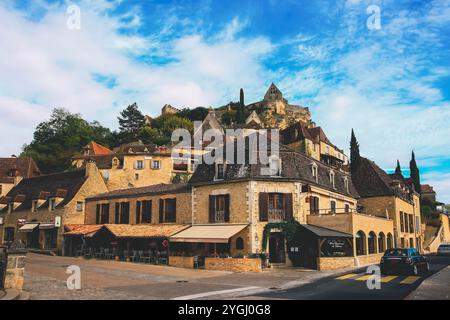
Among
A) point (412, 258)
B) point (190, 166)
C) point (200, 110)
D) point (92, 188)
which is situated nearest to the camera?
point (412, 258)

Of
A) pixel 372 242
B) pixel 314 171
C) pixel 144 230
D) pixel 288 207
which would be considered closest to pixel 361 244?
pixel 372 242

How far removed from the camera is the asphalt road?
1424cm

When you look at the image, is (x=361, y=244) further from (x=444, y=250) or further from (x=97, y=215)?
(x=97, y=215)

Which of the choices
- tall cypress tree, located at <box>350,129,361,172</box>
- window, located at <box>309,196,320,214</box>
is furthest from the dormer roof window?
tall cypress tree, located at <box>350,129,361,172</box>

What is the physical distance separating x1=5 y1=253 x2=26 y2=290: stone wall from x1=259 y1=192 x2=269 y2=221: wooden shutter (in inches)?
646

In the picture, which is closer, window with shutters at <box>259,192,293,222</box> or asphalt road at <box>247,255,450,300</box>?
asphalt road at <box>247,255,450,300</box>

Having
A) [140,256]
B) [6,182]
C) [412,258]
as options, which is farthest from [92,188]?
[412,258]

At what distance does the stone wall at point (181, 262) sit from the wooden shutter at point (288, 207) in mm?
7469

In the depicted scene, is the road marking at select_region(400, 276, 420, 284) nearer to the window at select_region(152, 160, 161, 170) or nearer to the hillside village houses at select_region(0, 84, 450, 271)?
the hillside village houses at select_region(0, 84, 450, 271)

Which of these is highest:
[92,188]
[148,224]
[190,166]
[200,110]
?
[200,110]

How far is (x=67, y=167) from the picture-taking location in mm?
68812

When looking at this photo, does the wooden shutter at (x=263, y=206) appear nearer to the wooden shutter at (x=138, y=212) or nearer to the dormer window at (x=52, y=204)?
the wooden shutter at (x=138, y=212)
